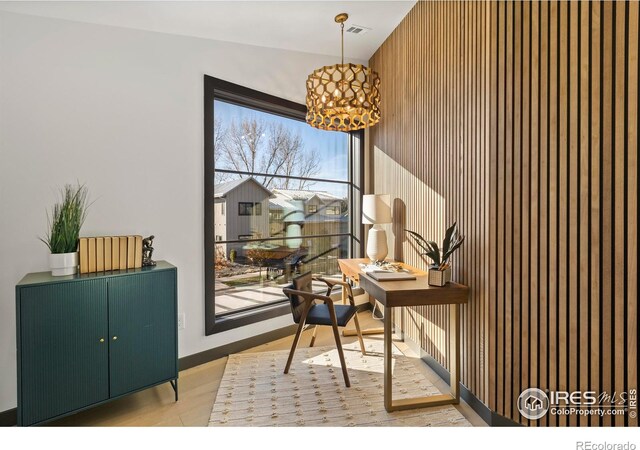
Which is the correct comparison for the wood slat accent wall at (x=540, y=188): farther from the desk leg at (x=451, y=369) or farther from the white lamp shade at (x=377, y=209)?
the white lamp shade at (x=377, y=209)

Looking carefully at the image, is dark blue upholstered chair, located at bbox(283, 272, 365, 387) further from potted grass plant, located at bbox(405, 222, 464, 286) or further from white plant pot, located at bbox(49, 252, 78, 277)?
white plant pot, located at bbox(49, 252, 78, 277)

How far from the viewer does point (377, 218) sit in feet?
11.3

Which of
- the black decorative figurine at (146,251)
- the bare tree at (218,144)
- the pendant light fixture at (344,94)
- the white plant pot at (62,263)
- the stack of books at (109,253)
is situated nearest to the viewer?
the white plant pot at (62,263)

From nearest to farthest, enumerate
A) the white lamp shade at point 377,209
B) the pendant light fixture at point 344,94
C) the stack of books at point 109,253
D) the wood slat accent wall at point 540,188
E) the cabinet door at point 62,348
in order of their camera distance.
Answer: the wood slat accent wall at point 540,188, the cabinet door at point 62,348, the stack of books at point 109,253, the pendant light fixture at point 344,94, the white lamp shade at point 377,209

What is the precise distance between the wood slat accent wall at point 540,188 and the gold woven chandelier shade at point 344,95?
0.56 m

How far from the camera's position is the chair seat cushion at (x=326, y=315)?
2775 mm

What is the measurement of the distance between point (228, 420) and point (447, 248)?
6.39ft

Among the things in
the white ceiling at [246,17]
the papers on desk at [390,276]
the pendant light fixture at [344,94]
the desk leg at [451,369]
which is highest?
the white ceiling at [246,17]

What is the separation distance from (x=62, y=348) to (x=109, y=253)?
25.8 inches

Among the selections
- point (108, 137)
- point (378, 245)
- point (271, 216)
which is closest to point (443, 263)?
point (378, 245)

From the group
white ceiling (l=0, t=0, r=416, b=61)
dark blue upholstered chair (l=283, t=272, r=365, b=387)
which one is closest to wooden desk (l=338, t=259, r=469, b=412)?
dark blue upholstered chair (l=283, t=272, r=365, b=387)

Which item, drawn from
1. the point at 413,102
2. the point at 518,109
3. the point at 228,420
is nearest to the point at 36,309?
the point at 228,420

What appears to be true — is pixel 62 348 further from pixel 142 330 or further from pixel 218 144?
pixel 218 144

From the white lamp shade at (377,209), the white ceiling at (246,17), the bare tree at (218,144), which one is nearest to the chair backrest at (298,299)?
the white lamp shade at (377,209)
